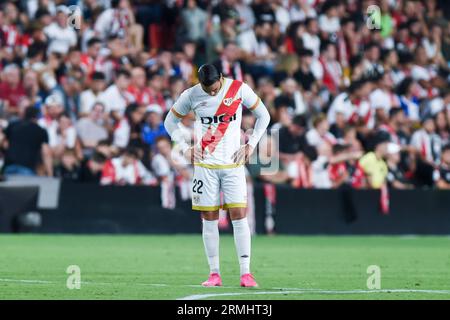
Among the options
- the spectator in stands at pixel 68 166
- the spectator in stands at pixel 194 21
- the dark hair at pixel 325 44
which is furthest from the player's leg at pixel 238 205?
the dark hair at pixel 325 44

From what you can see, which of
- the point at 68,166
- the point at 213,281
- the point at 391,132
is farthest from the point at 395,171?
the point at 213,281

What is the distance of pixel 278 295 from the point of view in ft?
38.3

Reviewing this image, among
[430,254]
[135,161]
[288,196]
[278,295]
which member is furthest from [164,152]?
[278,295]

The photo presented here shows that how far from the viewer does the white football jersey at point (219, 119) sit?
12977 mm

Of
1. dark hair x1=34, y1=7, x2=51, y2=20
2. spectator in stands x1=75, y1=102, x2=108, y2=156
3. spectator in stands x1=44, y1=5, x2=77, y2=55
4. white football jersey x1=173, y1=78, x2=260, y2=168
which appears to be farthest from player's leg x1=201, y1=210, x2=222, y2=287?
dark hair x1=34, y1=7, x2=51, y2=20

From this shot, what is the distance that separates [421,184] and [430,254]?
7.15 m

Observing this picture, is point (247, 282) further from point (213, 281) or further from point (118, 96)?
point (118, 96)

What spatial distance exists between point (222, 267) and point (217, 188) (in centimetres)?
278

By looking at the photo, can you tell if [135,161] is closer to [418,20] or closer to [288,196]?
[288,196]

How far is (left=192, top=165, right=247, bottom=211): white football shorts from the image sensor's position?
13.0 metres

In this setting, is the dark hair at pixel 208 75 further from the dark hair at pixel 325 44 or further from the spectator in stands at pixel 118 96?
the dark hair at pixel 325 44

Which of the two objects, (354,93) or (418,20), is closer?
(354,93)

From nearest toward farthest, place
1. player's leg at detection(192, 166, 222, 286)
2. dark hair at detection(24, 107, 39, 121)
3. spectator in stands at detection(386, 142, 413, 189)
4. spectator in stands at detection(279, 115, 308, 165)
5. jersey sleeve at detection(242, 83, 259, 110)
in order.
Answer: player's leg at detection(192, 166, 222, 286) < jersey sleeve at detection(242, 83, 259, 110) < dark hair at detection(24, 107, 39, 121) < spectator in stands at detection(279, 115, 308, 165) < spectator in stands at detection(386, 142, 413, 189)

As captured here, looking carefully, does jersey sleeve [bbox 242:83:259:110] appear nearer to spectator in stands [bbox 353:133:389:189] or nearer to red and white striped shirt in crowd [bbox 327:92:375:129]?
spectator in stands [bbox 353:133:389:189]
